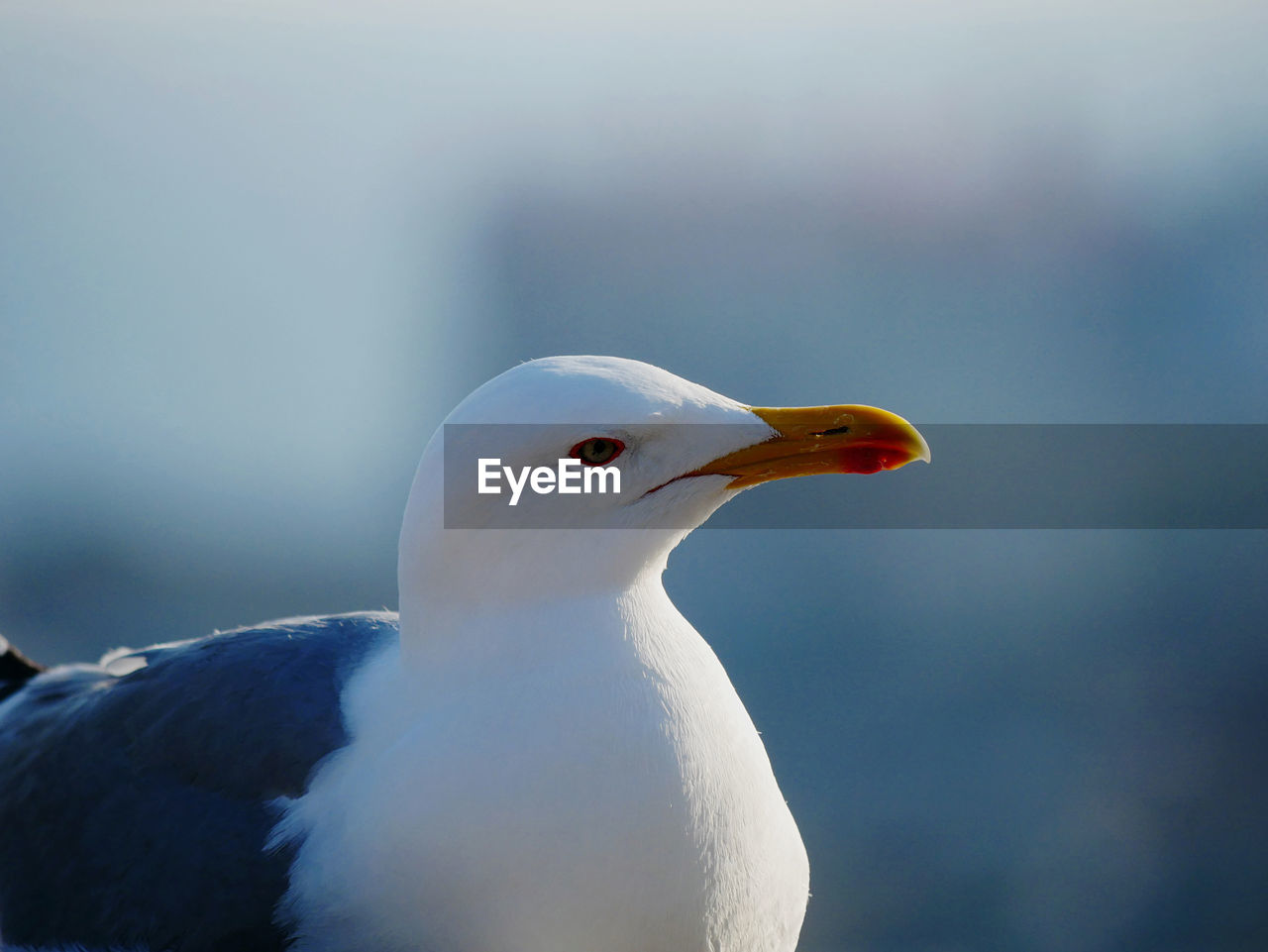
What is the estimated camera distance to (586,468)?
104 cm

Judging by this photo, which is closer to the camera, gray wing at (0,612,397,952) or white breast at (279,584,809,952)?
white breast at (279,584,809,952)

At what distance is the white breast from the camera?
1000 millimetres

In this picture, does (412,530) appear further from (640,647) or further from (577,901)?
(577,901)

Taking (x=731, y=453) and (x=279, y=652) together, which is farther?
(x=279, y=652)

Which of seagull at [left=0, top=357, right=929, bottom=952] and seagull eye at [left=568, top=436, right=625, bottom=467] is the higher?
seagull eye at [left=568, top=436, right=625, bottom=467]

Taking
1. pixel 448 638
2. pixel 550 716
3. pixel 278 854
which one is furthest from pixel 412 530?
pixel 278 854

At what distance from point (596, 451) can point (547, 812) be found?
308 mm

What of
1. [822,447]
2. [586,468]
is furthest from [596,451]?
[822,447]

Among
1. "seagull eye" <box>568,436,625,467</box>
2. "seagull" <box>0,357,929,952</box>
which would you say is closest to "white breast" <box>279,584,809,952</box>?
"seagull" <box>0,357,929,952</box>

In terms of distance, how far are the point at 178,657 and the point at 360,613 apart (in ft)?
0.72

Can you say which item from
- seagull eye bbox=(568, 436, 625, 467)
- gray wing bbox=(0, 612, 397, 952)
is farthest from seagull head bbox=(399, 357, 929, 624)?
gray wing bbox=(0, 612, 397, 952)

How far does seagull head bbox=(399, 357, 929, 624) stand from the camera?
1.02m

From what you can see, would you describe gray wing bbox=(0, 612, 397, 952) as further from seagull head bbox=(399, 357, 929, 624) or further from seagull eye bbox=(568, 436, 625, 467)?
seagull eye bbox=(568, 436, 625, 467)

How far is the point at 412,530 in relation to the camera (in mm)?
1072
